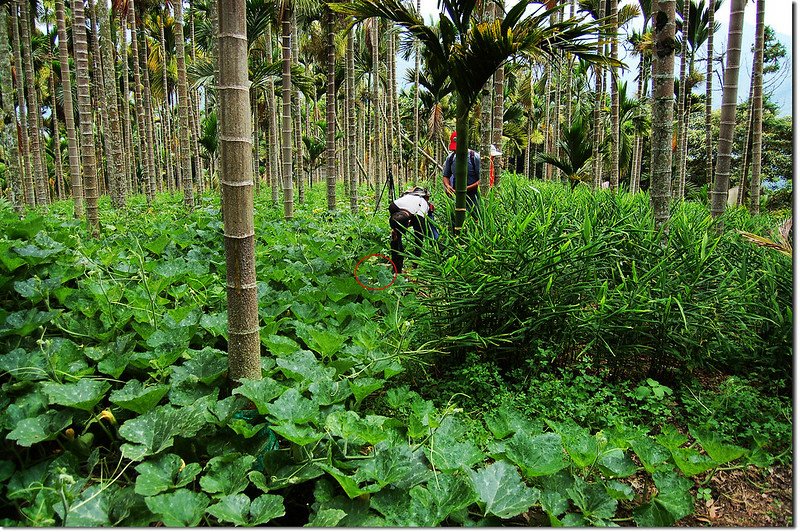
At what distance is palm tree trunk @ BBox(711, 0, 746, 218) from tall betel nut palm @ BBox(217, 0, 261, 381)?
187 inches

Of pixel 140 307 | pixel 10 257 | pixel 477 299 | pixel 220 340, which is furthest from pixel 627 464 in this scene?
pixel 10 257

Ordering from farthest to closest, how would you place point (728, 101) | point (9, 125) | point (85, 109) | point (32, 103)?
point (32, 103) → point (9, 125) → point (85, 109) → point (728, 101)

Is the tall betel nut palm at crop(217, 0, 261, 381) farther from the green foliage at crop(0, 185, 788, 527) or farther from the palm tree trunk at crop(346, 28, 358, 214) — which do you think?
the palm tree trunk at crop(346, 28, 358, 214)

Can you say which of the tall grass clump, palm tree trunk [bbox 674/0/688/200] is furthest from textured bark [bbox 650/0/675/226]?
palm tree trunk [bbox 674/0/688/200]

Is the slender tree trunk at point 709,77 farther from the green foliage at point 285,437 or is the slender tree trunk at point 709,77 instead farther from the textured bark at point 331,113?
the green foliage at point 285,437

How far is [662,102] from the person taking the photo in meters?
4.18

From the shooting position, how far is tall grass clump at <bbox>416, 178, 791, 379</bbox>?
2.99 metres

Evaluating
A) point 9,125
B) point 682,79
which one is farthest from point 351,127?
point 682,79

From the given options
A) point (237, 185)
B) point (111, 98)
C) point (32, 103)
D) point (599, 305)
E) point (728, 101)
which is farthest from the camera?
point (32, 103)

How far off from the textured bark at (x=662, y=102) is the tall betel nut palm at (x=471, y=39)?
45cm

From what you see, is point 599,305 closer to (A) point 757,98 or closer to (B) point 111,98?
(A) point 757,98

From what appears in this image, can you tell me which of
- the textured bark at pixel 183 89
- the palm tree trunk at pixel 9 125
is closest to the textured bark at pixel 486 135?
the textured bark at pixel 183 89

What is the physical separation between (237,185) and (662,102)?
11.7ft

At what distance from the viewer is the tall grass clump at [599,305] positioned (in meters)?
2.99
